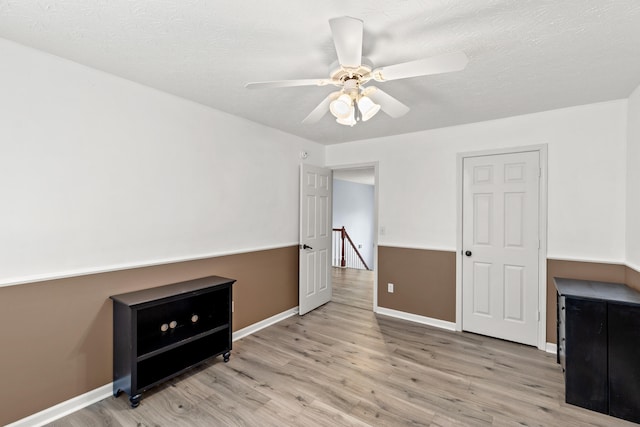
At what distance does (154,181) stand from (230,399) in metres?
1.89

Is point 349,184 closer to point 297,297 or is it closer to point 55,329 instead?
point 297,297

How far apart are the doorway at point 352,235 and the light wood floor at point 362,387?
1647 mm


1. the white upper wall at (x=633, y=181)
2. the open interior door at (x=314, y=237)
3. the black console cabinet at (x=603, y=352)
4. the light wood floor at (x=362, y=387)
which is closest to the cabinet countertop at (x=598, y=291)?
the black console cabinet at (x=603, y=352)

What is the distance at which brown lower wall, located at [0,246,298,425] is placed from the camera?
6.10ft

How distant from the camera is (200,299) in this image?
9.31 feet

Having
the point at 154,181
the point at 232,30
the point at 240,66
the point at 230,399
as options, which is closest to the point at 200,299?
the point at 230,399

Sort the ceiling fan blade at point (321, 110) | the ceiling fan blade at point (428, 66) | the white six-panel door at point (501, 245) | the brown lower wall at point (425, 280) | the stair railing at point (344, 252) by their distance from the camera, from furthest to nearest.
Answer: the stair railing at point (344, 252) → the white six-panel door at point (501, 245) → the brown lower wall at point (425, 280) → the ceiling fan blade at point (321, 110) → the ceiling fan blade at point (428, 66)

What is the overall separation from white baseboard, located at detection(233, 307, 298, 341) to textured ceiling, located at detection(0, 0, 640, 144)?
8.11ft

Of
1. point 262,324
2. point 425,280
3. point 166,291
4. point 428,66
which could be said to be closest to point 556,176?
point 425,280

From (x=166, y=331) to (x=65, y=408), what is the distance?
2.46 feet

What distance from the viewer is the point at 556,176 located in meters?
2.99

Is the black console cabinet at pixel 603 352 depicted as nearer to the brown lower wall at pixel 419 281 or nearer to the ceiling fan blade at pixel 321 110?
the brown lower wall at pixel 419 281

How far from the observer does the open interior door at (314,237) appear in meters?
4.00

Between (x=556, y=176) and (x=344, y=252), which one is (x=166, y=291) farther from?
(x=344, y=252)
